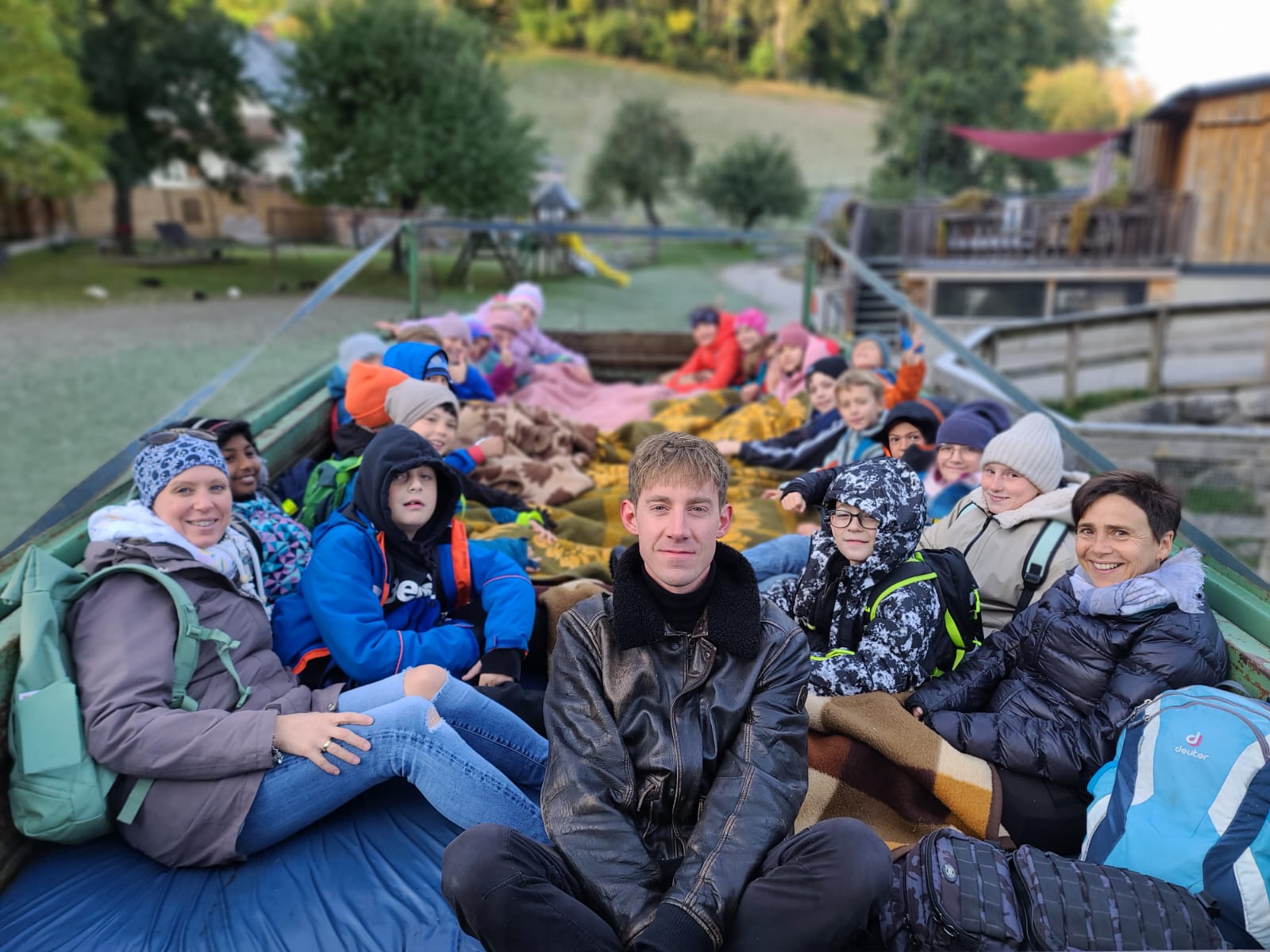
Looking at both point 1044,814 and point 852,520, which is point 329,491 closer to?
point 852,520

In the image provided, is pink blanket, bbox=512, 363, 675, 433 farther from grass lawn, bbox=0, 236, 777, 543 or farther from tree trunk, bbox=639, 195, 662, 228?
tree trunk, bbox=639, 195, 662, 228

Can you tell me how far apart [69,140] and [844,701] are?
21662 mm

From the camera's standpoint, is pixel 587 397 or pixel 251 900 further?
pixel 587 397

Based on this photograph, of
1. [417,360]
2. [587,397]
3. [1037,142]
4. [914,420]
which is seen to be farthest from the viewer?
[1037,142]

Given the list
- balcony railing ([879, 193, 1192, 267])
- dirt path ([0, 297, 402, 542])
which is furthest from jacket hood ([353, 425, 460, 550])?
balcony railing ([879, 193, 1192, 267])

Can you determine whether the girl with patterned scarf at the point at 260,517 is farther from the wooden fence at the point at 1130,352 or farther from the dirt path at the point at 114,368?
the wooden fence at the point at 1130,352

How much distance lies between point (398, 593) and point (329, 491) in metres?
0.74

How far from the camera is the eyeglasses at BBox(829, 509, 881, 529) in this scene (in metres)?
2.27

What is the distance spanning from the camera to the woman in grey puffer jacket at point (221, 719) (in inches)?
74.7

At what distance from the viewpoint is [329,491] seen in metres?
3.16

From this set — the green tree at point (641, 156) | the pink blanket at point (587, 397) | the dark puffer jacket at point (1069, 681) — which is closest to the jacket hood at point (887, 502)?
the dark puffer jacket at point (1069, 681)

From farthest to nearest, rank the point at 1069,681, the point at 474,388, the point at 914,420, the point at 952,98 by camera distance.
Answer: the point at 952,98, the point at 474,388, the point at 914,420, the point at 1069,681

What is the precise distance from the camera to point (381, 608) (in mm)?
2504

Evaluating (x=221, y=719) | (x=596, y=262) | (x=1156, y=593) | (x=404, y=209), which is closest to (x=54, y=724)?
(x=221, y=719)
